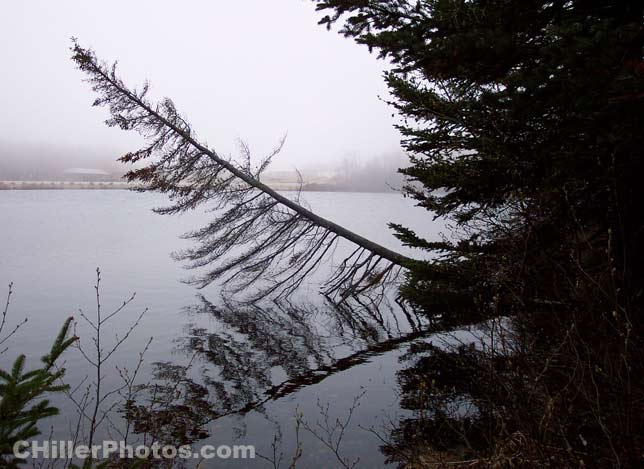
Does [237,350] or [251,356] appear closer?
[251,356]

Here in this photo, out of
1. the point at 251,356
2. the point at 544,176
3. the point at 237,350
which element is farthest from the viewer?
the point at 237,350

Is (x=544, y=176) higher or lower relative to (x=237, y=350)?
higher

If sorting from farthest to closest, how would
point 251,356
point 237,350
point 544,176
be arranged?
point 237,350 → point 251,356 → point 544,176

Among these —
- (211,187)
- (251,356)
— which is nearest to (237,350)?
(251,356)

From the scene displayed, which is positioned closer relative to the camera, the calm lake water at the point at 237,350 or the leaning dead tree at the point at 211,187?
the calm lake water at the point at 237,350

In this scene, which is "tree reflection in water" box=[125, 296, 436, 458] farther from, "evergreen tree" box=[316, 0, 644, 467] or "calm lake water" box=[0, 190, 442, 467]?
"evergreen tree" box=[316, 0, 644, 467]

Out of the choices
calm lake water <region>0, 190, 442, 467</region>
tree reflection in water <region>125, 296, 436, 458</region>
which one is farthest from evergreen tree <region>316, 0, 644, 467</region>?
tree reflection in water <region>125, 296, 436, 458</region>

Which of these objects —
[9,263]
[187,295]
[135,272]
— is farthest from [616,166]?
[9,263]

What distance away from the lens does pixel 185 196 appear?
13.7 metres

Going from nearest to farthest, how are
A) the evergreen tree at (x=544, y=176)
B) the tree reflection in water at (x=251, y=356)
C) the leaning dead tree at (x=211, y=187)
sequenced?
1. the evergreen tree at (x=544, y=176)
2. the tree reflection in water at (x=251, y=356)
3. the leaning dead tree at (x=211, y=187)

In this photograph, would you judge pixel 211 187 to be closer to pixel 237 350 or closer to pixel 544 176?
pixel 237 350

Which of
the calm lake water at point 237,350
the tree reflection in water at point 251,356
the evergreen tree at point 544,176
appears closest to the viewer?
the evergreen tree at point 544,176

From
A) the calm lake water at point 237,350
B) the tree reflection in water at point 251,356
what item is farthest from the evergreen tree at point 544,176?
the tree reflection in water at point 251,356

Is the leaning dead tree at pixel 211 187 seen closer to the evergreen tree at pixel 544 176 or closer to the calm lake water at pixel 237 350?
the calm lake water at pixel 237 350
